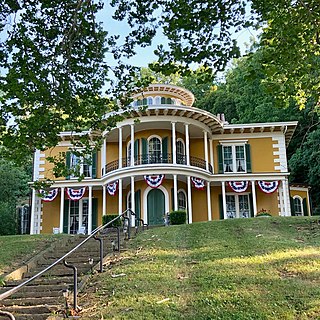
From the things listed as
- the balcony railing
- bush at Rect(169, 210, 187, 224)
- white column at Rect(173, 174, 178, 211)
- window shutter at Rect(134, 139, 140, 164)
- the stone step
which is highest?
window shutter at Rect(134, 139, 140, 164)

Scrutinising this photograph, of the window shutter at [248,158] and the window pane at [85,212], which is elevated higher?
the window shutter at [248,158]

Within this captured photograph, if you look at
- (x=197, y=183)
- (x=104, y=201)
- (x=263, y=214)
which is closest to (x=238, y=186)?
(x=197, y=183)

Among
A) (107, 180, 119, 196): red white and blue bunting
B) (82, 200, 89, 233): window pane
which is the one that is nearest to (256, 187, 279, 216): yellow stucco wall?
(107, 180, 119, 196): red white and blue bunting

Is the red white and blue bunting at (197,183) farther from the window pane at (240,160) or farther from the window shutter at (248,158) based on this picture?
the window shutter at (248,158)

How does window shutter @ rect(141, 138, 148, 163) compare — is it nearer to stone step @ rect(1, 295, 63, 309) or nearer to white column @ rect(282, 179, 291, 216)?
white column @ rect(282, 179, 291, 216)

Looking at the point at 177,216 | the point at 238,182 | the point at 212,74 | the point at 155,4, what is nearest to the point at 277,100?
the point at 212,74

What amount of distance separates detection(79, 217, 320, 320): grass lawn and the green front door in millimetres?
10699

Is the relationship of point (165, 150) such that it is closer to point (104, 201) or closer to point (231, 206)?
point (104, 201)

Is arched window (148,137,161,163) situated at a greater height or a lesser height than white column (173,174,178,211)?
greater

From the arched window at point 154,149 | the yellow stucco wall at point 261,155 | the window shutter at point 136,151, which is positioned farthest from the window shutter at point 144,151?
the yellow stucco wall at point 261,155

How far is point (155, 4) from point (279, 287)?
19.2ft

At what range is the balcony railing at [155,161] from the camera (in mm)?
24016

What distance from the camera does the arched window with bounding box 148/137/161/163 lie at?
24.0 m

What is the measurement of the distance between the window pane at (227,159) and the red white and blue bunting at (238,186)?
1186mm
